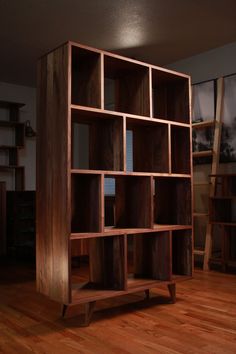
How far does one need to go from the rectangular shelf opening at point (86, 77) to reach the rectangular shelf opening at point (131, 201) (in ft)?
2.01

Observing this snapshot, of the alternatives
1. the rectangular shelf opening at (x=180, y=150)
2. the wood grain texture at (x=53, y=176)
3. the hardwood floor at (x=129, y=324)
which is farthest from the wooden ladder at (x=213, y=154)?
the wood grain texture at (x=53, y=176)

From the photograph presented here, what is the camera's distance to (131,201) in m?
2.90

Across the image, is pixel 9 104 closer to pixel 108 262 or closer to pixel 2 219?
pixel 2 219

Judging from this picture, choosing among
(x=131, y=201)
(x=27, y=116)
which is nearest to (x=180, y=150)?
(x=131, y=201)

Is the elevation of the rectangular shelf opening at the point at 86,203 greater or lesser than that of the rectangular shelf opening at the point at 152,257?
greater

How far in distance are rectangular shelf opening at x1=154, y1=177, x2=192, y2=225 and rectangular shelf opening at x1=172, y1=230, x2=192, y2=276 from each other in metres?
0.10

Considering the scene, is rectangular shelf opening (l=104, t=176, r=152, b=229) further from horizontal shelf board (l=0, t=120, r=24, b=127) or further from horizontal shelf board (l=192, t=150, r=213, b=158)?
horizontal shelf board (l=0, t=120, r=24, b=127)

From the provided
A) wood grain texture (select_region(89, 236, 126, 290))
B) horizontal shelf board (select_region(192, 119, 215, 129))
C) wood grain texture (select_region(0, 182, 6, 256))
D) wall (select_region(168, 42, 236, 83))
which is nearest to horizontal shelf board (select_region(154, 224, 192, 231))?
wood grain texture (select_region(89, 236, 126, 290))

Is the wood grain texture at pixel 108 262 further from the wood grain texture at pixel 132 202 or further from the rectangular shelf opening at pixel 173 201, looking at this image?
the rectangular shelf opening at pixel 173 201

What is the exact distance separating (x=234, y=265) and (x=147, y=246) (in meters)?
1.66

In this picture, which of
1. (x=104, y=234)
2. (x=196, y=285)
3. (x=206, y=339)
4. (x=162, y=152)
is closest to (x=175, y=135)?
(x=162, y=152)

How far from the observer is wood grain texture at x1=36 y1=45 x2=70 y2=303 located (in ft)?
7.58

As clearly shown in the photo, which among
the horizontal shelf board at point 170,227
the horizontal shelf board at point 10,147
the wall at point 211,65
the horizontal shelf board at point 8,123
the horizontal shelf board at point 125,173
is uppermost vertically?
the wall at point 211,65

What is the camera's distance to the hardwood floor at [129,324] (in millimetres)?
2057
